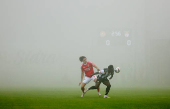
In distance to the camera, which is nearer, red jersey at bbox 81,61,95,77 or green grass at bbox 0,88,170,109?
green grass at bbox 0,88,170,109

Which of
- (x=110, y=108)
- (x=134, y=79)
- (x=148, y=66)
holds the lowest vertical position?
(x=110, y=108)

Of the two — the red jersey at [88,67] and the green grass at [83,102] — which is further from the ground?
the red jersey at [88,67]

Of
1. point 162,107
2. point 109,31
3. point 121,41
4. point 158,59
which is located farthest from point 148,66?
point 162,107

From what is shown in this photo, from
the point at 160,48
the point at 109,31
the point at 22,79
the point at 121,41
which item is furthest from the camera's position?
the point at 160,48

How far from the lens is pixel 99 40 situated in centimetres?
7306

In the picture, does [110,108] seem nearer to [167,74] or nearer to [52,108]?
[52,108]

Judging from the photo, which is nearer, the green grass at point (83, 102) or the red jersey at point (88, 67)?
the green grass at point (83, 102)

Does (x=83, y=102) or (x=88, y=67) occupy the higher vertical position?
(x=88, y=67)

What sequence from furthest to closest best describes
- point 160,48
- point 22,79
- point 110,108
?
point 160,48
point 22,79
point 110,108

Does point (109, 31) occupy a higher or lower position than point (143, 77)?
higher

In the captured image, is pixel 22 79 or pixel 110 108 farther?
pixel 22 79

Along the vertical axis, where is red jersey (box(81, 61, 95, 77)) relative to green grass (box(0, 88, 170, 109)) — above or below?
above

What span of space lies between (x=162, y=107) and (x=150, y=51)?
82.8 m

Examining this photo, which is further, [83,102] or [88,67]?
[88,67]
